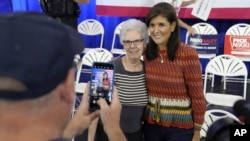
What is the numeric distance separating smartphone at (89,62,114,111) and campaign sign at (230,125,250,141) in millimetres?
665

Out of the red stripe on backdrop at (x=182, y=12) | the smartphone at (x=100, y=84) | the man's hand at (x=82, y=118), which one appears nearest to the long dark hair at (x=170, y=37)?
the smartphone at (x=100, y=84)

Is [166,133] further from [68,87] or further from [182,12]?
[182,12]

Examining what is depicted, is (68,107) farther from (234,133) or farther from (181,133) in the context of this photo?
(181,133)

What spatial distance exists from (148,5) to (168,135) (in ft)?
10.5

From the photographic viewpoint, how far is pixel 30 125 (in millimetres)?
465

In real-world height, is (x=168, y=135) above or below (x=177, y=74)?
below

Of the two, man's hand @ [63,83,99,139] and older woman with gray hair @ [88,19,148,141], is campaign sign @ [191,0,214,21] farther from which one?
man's hand @ [63,83,99,139]

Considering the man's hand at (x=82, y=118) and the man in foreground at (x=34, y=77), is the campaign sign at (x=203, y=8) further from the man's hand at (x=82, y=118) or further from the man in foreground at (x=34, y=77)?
the man in foreground at (x=34, y=77)

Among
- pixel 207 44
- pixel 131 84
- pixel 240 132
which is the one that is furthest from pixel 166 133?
pixel 207 44

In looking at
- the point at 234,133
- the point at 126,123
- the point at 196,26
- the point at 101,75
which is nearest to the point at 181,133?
the point at 126,123

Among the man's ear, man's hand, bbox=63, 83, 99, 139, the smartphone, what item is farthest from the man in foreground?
the smartphone

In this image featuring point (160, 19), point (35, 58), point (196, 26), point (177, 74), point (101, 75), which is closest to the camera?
point (35, 58)

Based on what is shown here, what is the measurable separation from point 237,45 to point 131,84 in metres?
2.83

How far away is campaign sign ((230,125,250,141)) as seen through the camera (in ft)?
1.76
